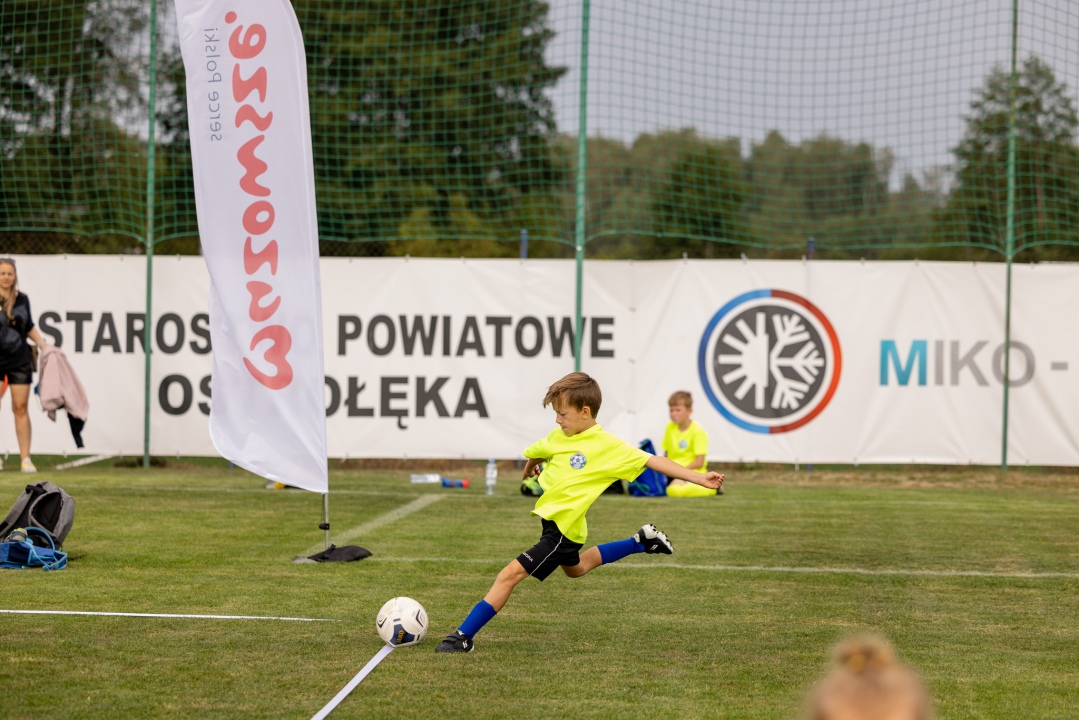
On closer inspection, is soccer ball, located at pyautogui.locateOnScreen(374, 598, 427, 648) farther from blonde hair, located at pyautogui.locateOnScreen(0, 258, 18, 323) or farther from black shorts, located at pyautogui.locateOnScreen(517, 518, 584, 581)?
blonde hair, located at pyautogui.locateOnScreen(0, 258, 18, 323)

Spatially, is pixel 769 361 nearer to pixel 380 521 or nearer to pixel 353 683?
pixel 380 521

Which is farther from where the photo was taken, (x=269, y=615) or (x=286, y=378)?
(x=286, y=378)

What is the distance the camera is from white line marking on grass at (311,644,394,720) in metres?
5.00

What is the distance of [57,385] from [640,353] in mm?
6671

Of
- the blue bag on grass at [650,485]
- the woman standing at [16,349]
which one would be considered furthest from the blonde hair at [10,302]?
the blue bag on grass at [650,485]

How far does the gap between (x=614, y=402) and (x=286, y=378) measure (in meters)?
7.37

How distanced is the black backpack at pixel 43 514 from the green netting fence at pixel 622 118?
7234 millimetres

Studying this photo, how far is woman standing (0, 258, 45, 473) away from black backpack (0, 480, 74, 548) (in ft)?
Answer: 17.9

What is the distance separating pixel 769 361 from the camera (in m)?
15.5

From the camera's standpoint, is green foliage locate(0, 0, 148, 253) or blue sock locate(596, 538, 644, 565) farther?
green foliage locate(0, 0, 148, 253)

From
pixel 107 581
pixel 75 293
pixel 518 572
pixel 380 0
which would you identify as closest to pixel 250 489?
pixel 75 293

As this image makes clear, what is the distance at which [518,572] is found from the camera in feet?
20.5

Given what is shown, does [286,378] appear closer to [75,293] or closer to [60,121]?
[75,293]

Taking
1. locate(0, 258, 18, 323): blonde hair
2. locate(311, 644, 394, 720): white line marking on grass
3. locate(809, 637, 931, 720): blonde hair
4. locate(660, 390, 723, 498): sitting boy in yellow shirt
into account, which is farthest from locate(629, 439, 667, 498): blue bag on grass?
locate(809, 637, 931, 720): blonde hair
